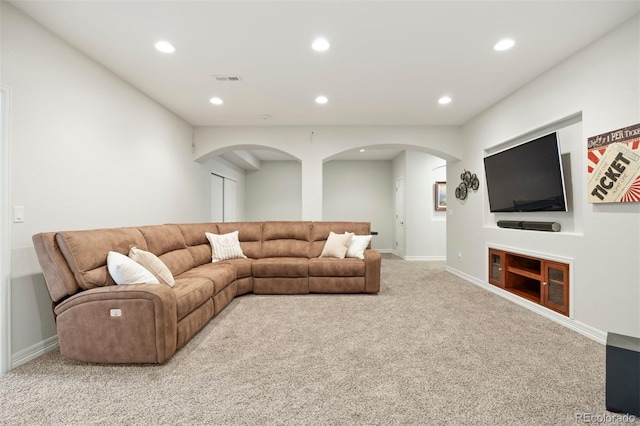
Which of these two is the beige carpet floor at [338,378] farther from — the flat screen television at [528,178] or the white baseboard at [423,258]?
the white baseboard at [423,258]

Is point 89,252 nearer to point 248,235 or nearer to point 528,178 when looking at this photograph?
point 248,235

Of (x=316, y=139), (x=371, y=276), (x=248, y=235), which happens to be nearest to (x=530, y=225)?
(x=371, y=276)

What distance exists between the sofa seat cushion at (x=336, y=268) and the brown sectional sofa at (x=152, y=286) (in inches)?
0.5

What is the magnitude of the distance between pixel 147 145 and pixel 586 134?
4.80 meters

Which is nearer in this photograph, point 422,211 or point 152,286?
point 152,286

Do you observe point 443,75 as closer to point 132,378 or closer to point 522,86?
point 522,86

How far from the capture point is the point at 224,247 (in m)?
4.18

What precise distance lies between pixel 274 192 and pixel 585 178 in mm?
6997

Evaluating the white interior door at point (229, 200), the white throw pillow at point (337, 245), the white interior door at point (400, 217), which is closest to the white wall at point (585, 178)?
the white throw pillow at point (337, 245)

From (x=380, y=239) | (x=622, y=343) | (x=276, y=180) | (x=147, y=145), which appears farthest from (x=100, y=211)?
(x=380, y=239)

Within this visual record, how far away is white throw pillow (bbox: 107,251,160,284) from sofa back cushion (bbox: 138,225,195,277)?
0.71 m

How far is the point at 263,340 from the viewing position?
2.46 m

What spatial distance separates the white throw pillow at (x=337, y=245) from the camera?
13.7ft

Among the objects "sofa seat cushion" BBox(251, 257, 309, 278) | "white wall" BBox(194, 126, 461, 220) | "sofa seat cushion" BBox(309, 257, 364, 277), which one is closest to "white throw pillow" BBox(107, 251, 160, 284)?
"sofa seat cushion" BBox(251, 257, 309, 278)
